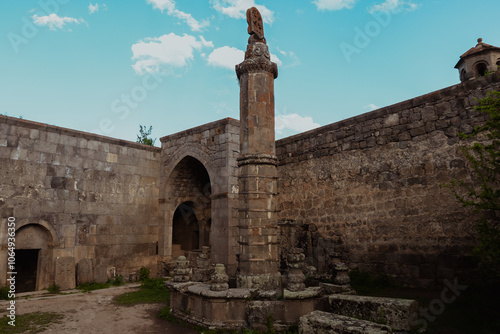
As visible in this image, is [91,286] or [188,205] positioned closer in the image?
[91,286]

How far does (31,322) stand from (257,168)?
4824 mm

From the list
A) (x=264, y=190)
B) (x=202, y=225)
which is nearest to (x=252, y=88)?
(x=264, y=190)

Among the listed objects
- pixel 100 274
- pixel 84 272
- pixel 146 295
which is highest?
pixel 84 272

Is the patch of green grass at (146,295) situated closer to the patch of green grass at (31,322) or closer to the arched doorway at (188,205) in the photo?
the patch of green grass at (31,322)

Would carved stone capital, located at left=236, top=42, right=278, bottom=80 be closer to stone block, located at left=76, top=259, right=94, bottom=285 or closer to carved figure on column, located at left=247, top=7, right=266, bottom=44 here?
carved figure on column, located at left=247, top=7, right=266, bottom=44

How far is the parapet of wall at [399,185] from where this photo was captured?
21.0 ft

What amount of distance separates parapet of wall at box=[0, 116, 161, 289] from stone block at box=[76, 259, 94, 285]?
1.10ft

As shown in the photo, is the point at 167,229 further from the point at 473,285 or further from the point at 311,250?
the point at 473,285

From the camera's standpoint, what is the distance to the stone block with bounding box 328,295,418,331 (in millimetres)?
4258

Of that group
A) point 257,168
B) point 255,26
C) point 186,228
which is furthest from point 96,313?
point 186,228

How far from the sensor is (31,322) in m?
6.02

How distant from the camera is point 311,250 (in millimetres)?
9102

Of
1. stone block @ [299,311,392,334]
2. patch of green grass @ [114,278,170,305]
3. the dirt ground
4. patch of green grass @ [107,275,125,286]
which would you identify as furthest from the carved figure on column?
patch of green grass @ [107,275,125,286]

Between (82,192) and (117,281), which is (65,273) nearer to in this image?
(117,281)
